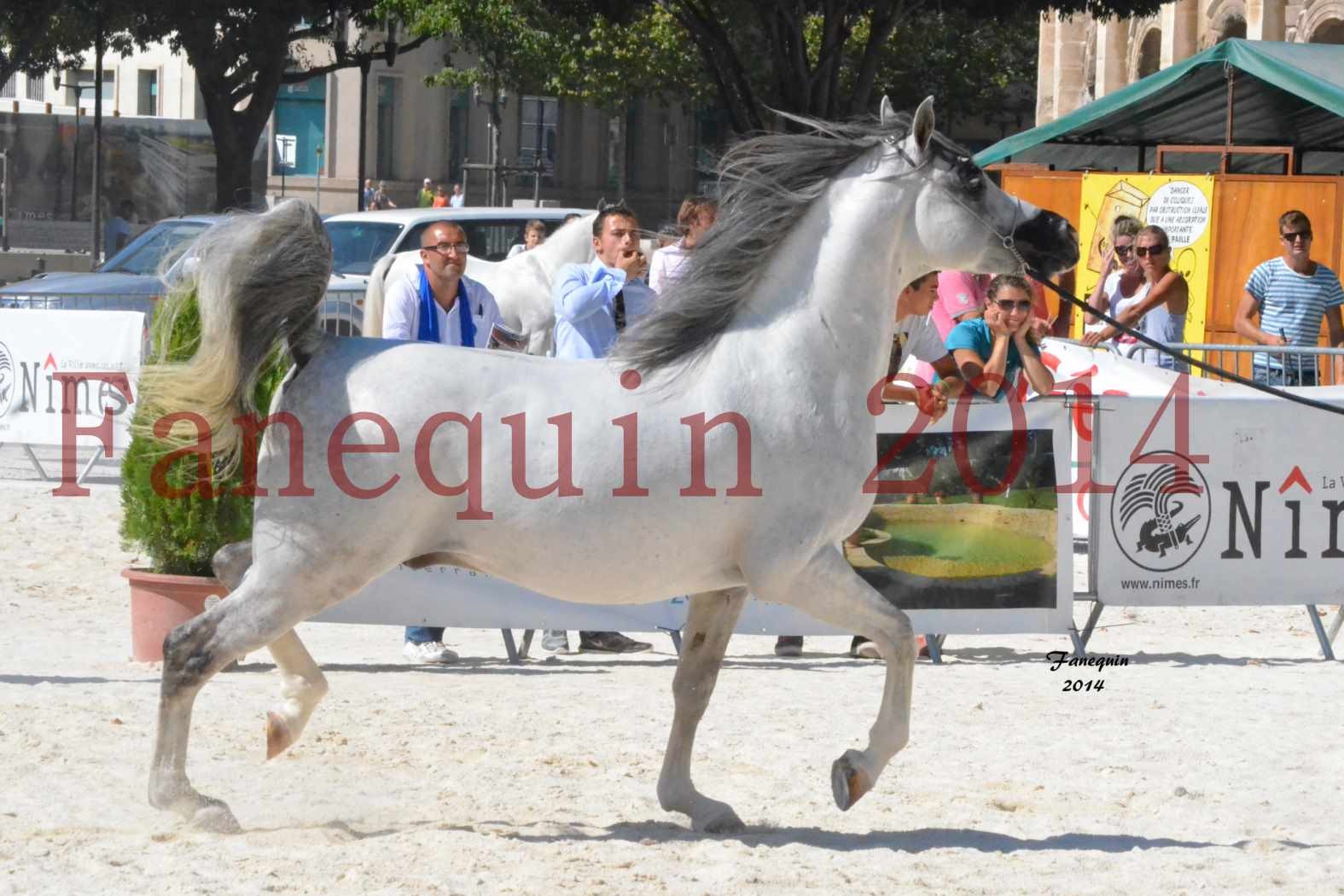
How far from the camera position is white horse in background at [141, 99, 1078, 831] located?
511 cm

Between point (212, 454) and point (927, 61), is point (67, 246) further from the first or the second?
point (212, 454)

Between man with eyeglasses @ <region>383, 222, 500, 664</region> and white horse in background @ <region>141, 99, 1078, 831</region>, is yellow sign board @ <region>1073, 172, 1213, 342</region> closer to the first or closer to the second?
man with eyeglasses @ <region>383, 222, 500, 664</region>

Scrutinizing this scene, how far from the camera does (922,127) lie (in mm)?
5297

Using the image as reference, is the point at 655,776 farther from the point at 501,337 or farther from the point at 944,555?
the point at 501,337

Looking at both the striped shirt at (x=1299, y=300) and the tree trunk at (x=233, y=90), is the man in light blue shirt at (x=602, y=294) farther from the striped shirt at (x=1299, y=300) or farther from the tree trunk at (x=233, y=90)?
Answer: the tree trunk at (x=233, y=90)

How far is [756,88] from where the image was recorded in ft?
141

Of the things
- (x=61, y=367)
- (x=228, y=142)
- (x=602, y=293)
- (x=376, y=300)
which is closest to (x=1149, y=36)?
(x=228, y=142)

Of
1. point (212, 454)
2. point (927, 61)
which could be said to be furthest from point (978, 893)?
point (927, 61)

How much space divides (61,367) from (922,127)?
29.8 feet

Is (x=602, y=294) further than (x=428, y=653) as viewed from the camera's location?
No

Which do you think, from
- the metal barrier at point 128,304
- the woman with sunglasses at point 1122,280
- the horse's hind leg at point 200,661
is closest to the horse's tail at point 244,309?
the horse's hind leg at point 200,661

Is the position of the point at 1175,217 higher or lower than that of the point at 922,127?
higher

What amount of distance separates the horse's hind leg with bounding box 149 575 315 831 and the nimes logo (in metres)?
4.63

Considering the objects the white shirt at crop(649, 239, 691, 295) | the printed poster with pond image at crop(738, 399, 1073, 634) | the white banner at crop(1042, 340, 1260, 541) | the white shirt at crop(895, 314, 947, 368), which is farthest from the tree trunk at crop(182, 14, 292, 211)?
the printed poster with pond image at crop(738, 399, 1073, 634)
